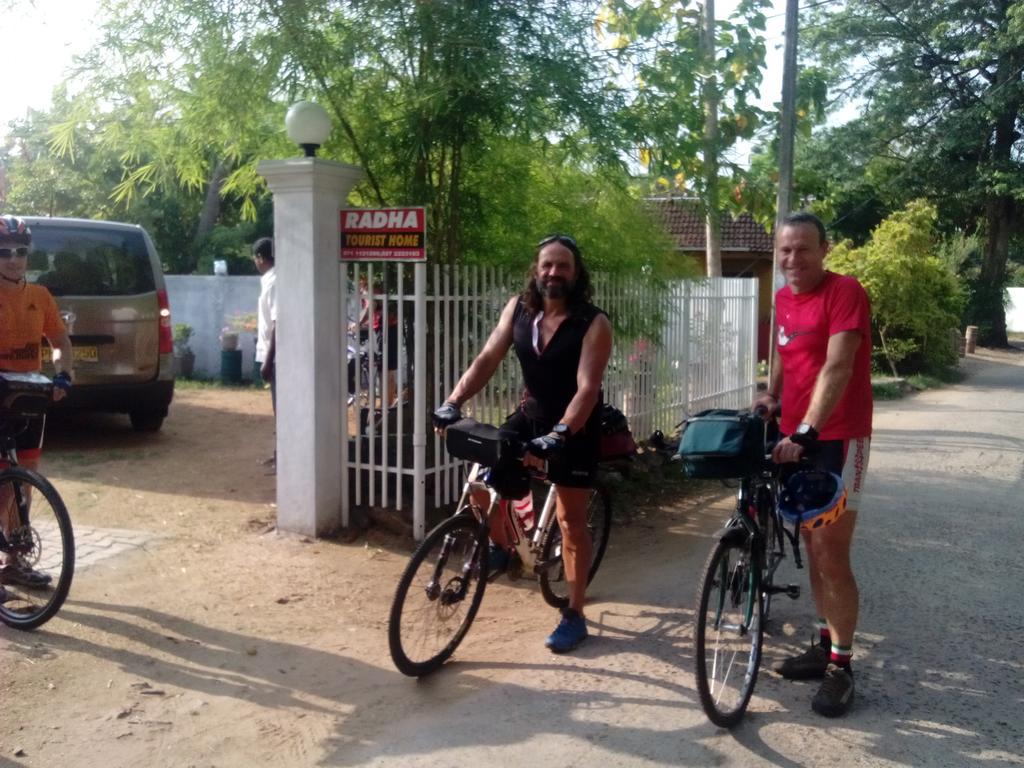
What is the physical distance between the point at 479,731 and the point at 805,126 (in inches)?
411

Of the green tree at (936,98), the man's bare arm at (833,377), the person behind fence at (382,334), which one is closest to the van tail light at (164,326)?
the person behind fence at (382,334)

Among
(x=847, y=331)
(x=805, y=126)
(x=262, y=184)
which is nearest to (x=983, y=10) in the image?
(x=805, y=126)

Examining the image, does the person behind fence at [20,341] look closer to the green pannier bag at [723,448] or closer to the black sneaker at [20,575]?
the black sneaker at [20,575]

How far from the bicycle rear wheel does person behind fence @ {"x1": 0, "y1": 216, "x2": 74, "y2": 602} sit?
2.55 metres

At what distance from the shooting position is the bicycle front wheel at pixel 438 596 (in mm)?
4340

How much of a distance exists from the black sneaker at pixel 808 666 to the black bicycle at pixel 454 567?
135 centimetres

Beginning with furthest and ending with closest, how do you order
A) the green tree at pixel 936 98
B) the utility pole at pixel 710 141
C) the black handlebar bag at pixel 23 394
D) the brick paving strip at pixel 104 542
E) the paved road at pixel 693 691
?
1. the green tree at pixel 936 98
2. the utility pole at pixel 710 141
3. the brick paving strip at pixel 104 542
4. the black handlebar bag at pixel 23 394
5. the paved road at pixel 693 691

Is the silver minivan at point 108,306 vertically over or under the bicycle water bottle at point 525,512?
over

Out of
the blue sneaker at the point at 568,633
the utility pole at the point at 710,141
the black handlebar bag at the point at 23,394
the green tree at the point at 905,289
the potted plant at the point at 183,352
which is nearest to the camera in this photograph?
the blue sneaker at the point at 568,633

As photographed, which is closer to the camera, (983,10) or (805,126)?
(805,126)

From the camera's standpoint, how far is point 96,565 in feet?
19.6

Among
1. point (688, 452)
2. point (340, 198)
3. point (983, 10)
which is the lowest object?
point (688, 452)

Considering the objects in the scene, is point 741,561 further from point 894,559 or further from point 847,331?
point 894,559

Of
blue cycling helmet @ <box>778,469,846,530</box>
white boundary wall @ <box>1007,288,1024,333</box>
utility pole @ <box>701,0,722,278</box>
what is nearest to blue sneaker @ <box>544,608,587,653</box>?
blue cycling helmet @ <box>778,469,846,530</box>
